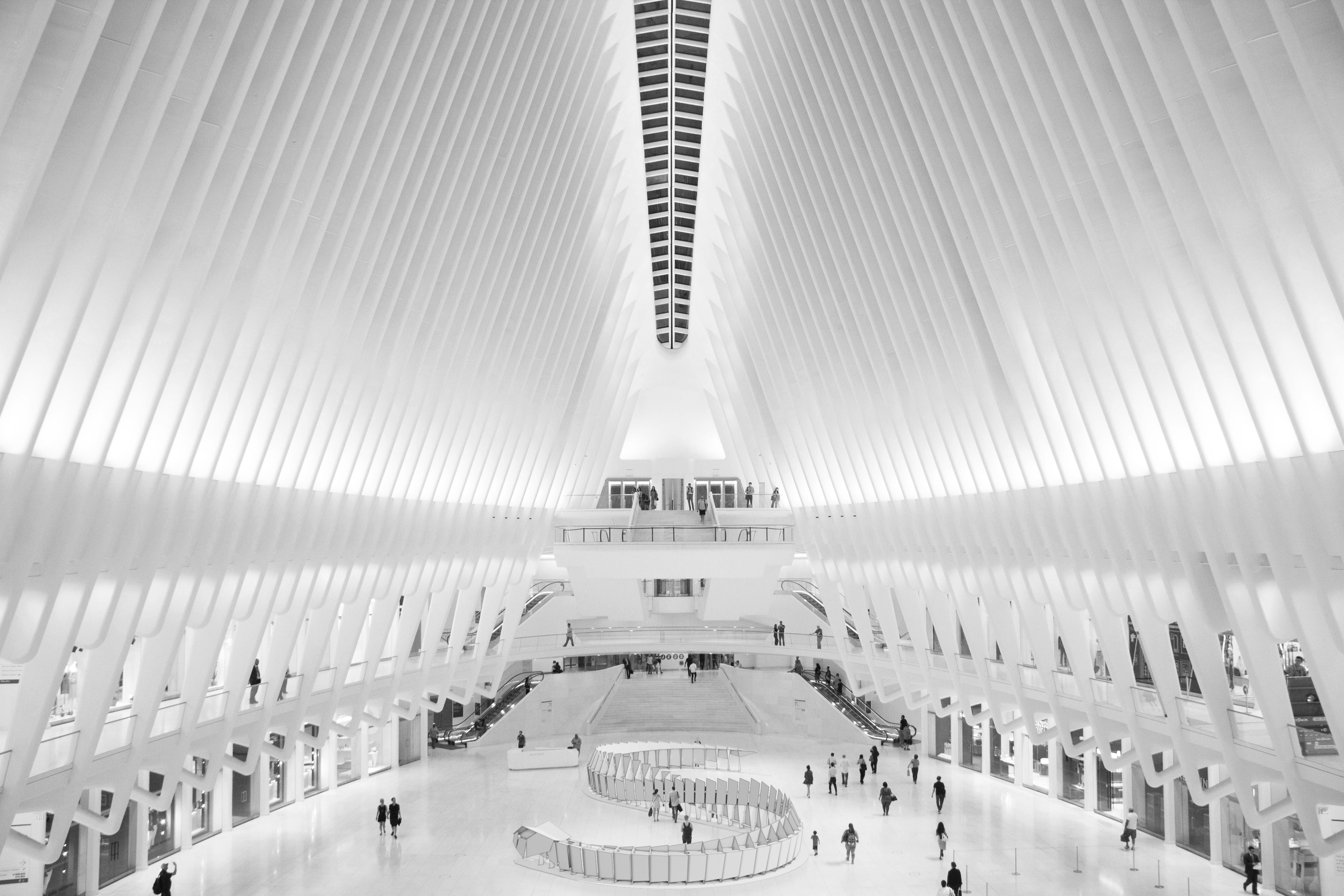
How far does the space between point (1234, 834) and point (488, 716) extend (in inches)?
1006

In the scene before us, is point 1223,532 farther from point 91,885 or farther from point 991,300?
point 91,885

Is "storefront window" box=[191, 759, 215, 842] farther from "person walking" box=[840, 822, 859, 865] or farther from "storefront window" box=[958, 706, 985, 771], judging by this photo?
"storefront window" box=[958, 706, 985, 771]

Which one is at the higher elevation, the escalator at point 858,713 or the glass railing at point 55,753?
the escalator at point 858,713

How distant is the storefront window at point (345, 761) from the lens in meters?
30.8

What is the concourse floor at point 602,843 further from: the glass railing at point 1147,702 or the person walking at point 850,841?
the glass railing at point 1147,702

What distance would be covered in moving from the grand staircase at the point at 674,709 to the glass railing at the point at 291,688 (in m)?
19.0

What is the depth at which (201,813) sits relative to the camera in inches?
945

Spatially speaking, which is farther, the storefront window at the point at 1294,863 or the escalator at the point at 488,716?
the escalator at the point at 488,716

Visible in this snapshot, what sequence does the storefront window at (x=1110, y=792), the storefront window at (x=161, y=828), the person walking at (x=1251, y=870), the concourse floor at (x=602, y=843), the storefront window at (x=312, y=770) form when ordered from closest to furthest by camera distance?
1. the person walking at (x=1251, y=870)
2. the concourse floor at (x=602, y=843)
3. the storefront window at (x=161, y=828)
4. the storefront window at (x=1110, y=792)
5. the storefront window at (x=312, y=770)

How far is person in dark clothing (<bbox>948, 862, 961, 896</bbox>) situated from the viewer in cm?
1873

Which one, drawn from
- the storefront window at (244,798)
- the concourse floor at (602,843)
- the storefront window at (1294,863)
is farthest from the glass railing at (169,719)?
the storefront window at (1294,863)

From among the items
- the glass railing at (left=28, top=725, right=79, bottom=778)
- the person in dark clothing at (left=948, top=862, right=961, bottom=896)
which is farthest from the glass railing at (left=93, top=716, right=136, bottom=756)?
the person in dark clothing at (left=948, top=862, right=961, bottom=896)

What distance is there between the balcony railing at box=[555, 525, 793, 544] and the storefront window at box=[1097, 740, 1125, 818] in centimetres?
1341

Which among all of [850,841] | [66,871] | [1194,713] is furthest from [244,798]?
[1194,713]
